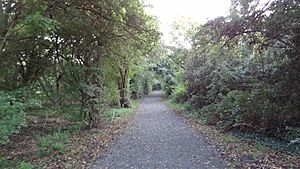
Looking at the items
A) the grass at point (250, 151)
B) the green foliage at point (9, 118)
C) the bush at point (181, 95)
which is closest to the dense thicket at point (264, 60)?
the grass at point (250, 151)

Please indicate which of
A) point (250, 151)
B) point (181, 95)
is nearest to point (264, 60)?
point (250, 151)

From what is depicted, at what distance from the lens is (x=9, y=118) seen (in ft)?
22.4

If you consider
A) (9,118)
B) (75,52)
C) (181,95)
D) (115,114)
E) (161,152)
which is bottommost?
(161,152)

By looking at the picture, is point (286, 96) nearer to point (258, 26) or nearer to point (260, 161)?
point (258, 26)

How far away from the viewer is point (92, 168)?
7.29 meters

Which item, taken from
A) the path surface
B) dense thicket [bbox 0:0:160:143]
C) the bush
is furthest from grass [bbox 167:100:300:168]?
the bush

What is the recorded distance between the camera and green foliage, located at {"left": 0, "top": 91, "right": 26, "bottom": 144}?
646 centimetres

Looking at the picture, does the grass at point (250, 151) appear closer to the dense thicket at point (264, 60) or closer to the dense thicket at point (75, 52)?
the dense thicket at point (264, 60)

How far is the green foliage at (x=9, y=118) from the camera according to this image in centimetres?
646

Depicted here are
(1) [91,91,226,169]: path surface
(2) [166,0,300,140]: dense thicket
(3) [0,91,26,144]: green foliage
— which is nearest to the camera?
(3) [0,91,26,144]: green foliage

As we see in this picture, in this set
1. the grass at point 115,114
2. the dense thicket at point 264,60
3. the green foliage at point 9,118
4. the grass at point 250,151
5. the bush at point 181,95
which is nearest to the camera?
the green foliage at point 9,118

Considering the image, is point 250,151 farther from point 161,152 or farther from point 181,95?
point 181,95

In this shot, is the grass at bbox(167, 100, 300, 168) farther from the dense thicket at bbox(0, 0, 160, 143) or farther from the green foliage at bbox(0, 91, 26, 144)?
the dense thicket at bbox(0, 0, 160, 143)

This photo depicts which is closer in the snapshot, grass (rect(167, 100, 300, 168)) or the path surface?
grass (rect(167, 100, 300, 168))
